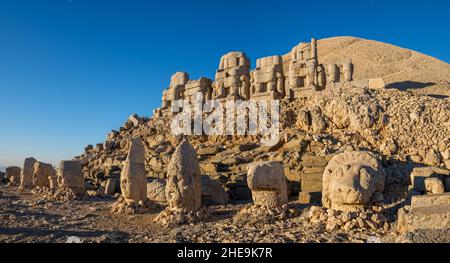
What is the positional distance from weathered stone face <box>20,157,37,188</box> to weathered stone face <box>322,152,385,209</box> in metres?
15.8

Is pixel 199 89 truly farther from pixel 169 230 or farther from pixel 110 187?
pixel 169 230

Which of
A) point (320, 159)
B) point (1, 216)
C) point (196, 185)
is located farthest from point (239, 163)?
point (1, 216)

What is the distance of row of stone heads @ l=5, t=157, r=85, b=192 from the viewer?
14688 mm

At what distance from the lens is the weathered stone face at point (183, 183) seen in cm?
970

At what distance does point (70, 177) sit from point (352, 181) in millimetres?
11001

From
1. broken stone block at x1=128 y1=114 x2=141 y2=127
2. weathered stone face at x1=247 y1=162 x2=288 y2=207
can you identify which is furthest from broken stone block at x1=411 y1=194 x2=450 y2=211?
broken stone block at x1=128 y1=114 x2=141 y2=127

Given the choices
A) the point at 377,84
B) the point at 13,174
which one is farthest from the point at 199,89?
the point at 13,174

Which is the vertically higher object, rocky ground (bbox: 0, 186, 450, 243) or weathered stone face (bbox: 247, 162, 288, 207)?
weathered stone face (bbox: 247, 162, 288, 207)

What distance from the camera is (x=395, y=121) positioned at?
1723 cm

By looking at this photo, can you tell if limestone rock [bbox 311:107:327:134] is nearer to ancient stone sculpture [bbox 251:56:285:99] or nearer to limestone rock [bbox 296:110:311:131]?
limestone rock [bbox 296:110:311:131]

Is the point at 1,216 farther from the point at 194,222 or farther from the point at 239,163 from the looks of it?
the point at 239,163

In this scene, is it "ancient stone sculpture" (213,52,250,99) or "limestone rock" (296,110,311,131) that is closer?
"limestone rock" (296,110,311,131)

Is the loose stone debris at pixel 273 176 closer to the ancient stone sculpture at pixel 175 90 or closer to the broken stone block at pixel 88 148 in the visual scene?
the broken stone block at pixel 88 148

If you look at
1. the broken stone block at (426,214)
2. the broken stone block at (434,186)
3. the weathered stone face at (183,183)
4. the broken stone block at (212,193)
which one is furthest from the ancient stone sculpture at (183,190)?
the broken stone block at (434,186)
